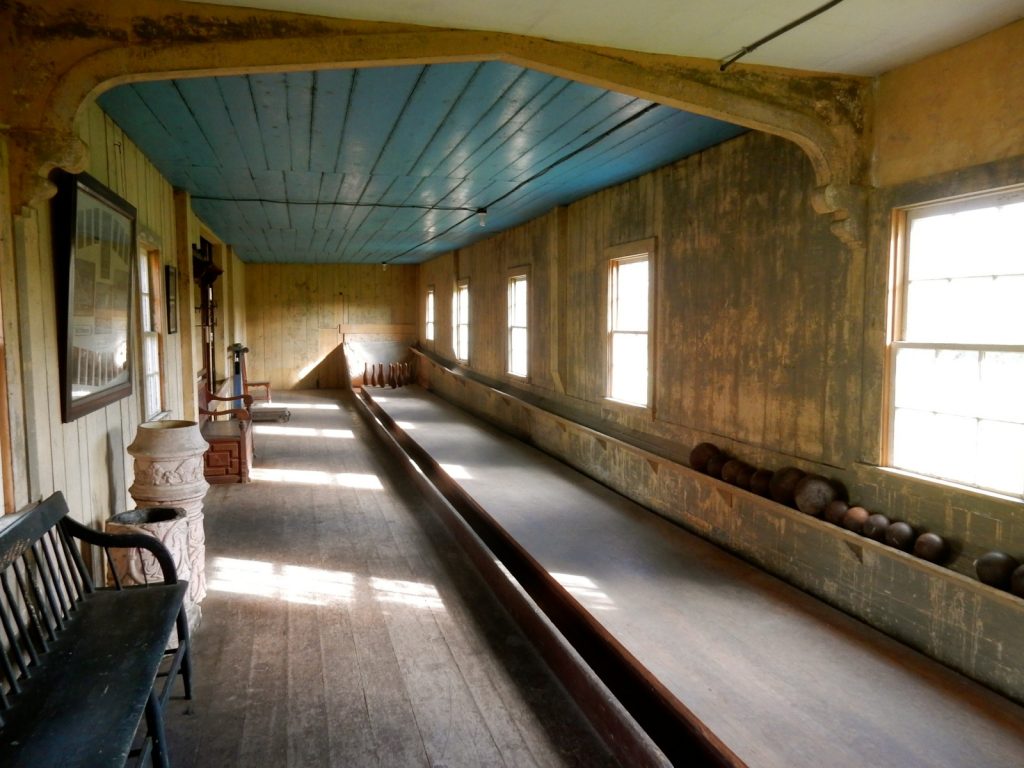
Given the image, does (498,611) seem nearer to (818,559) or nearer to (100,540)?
(818,559)

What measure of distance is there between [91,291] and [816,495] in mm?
3509

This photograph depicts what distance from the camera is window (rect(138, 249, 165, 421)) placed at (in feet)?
14.1

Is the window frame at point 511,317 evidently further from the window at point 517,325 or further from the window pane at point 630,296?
the window pane at point 630,296

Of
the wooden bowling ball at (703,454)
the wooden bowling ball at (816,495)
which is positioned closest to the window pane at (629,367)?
the wooden bowling ball at (703,454)

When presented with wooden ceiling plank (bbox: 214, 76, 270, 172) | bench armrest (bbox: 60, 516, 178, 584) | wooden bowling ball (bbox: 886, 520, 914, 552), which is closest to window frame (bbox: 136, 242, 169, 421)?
wooden ceiling plank (bbox: 214, 76, 270, 172)

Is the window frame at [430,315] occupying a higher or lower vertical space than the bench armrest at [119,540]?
higher

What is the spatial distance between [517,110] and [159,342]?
313 cm

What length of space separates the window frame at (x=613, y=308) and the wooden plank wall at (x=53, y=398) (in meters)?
3.41

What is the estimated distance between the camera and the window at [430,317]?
13.0m

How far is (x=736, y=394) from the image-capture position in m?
3.99

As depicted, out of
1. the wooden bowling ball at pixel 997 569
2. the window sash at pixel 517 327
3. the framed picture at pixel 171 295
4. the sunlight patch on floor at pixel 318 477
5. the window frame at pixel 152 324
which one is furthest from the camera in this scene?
the window sash at pixel 517 327

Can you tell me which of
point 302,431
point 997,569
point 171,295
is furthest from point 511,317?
point 997,569

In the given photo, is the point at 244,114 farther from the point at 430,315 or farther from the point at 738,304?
the point at 430,315

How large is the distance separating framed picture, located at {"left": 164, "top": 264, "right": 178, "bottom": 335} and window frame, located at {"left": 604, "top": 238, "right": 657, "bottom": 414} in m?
3.45
